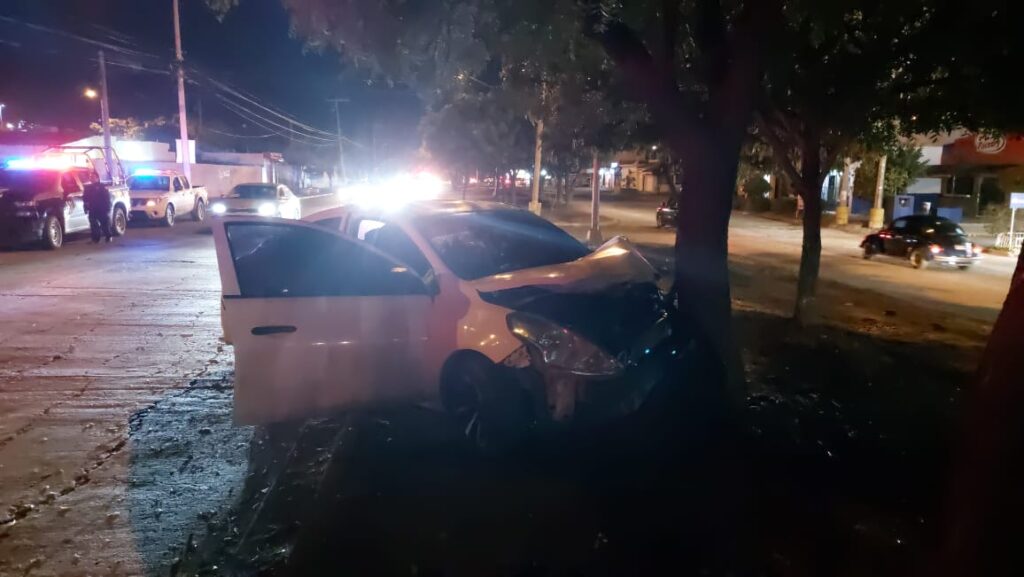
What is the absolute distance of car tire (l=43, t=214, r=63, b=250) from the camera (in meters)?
17.8

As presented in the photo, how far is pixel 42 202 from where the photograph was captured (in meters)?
17.8

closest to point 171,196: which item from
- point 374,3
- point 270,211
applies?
point 270,211

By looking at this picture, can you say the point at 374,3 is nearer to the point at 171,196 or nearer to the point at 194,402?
the point at 194,402

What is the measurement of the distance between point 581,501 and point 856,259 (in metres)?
20.0

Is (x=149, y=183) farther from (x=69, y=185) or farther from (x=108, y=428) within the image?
(x=108, y=428)

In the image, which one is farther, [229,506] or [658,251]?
[658,251]

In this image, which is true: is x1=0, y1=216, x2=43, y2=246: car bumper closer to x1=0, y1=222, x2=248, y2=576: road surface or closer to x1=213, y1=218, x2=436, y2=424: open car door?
x1=0, y1=222, x2=248, y2=576: road surface

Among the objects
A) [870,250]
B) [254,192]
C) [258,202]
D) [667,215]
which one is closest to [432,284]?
[258,202]

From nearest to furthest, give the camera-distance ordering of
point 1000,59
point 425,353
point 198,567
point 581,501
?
1. point 198,567
2. point 581,501
3. point 425,353
4. point 1000,59

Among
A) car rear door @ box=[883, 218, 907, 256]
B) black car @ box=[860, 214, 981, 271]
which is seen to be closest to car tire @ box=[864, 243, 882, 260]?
black car @ box=[860, 214, 981, 271]

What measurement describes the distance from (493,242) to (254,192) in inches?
738

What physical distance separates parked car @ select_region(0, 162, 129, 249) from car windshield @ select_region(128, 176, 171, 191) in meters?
5.77

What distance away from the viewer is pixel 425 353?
224 inches

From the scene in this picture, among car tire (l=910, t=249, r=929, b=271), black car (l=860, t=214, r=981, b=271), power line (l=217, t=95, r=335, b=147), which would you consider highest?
power line (l=217, t=95, r=335, b=147)
